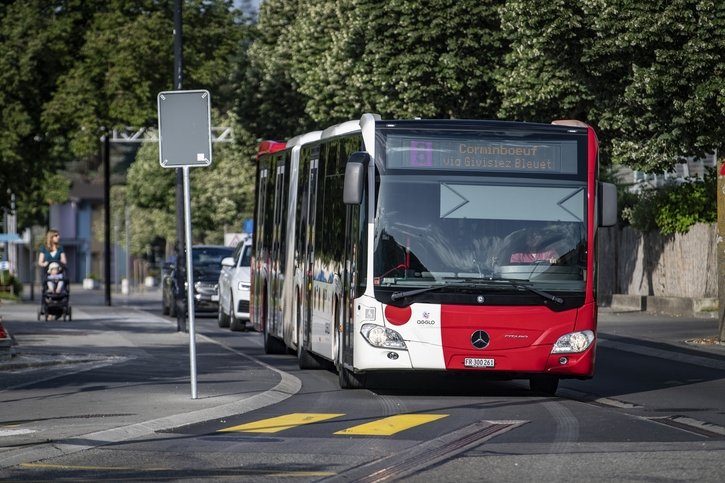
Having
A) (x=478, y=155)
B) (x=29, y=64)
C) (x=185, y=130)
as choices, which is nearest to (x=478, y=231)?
(x=478, y=155)

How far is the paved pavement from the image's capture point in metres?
12.9

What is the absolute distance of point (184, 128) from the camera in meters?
16.0

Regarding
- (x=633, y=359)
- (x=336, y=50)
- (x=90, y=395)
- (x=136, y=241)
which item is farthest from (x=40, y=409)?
(x=136, y=241)

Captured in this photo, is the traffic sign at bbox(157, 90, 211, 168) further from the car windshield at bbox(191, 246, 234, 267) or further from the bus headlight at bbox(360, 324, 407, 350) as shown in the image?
the car windshield at bbox(191, 246, 234, 267)

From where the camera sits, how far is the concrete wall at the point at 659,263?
113ft

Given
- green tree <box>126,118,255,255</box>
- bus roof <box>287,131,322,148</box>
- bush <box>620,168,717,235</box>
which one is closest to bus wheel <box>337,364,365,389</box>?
bus roof <box>287,131,322,148</box>

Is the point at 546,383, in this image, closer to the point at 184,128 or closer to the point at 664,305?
the point at 184,128

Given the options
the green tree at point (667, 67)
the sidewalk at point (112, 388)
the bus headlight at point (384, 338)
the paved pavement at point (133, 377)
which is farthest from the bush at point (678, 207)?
the bus headlight at point (384, 338)

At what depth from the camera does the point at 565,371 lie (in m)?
16.2

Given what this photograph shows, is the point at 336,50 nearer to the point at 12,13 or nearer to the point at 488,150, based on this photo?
the point at 12,13

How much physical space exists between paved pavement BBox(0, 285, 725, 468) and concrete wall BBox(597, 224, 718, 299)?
167 cm

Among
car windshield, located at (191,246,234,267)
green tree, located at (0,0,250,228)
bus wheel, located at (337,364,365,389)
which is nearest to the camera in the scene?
bus wheel, located at (337,364,365,389)

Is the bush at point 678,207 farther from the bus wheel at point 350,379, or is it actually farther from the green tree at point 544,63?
the bus wheel at point 350,379

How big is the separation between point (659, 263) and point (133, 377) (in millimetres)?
21077
